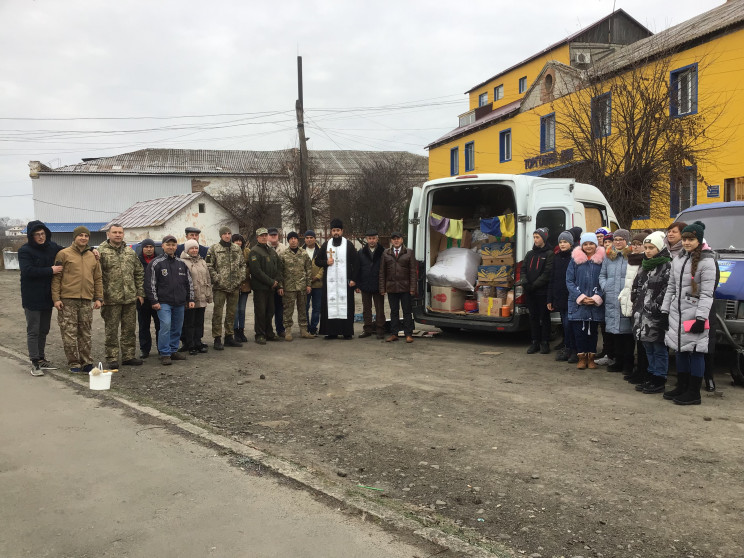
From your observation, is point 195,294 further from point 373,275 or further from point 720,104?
point 720,104

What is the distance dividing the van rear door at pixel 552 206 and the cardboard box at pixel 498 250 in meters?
0.78

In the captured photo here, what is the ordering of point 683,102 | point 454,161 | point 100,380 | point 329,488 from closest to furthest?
point 329,488, point 100,380, point 683,102, point 454,161

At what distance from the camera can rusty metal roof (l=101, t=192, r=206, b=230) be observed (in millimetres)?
41500

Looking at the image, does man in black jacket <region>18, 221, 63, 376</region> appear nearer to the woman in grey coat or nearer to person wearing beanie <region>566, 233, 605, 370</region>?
person wearing beanie <region>566, 233, 605, 370</region>

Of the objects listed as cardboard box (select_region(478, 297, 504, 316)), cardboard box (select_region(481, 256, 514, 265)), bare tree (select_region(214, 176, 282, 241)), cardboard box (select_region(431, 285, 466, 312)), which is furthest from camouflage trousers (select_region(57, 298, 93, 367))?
bare tree (select_region(214, 176, 282, 241))

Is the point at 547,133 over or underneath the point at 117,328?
over

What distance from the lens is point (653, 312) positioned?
22.1 ft

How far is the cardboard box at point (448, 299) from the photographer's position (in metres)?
10.6

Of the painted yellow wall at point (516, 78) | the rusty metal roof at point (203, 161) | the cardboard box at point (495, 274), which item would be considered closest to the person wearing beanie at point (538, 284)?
the cardboard box at point (495, 274)

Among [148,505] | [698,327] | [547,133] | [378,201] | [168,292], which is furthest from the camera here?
[378,201]

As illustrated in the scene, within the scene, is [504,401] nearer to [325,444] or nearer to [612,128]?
[325,444]

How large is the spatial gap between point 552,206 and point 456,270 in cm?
196

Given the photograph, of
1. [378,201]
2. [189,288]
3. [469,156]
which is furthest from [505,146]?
[189,288]

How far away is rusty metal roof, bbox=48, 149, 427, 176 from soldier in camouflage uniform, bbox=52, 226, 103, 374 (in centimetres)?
5124
